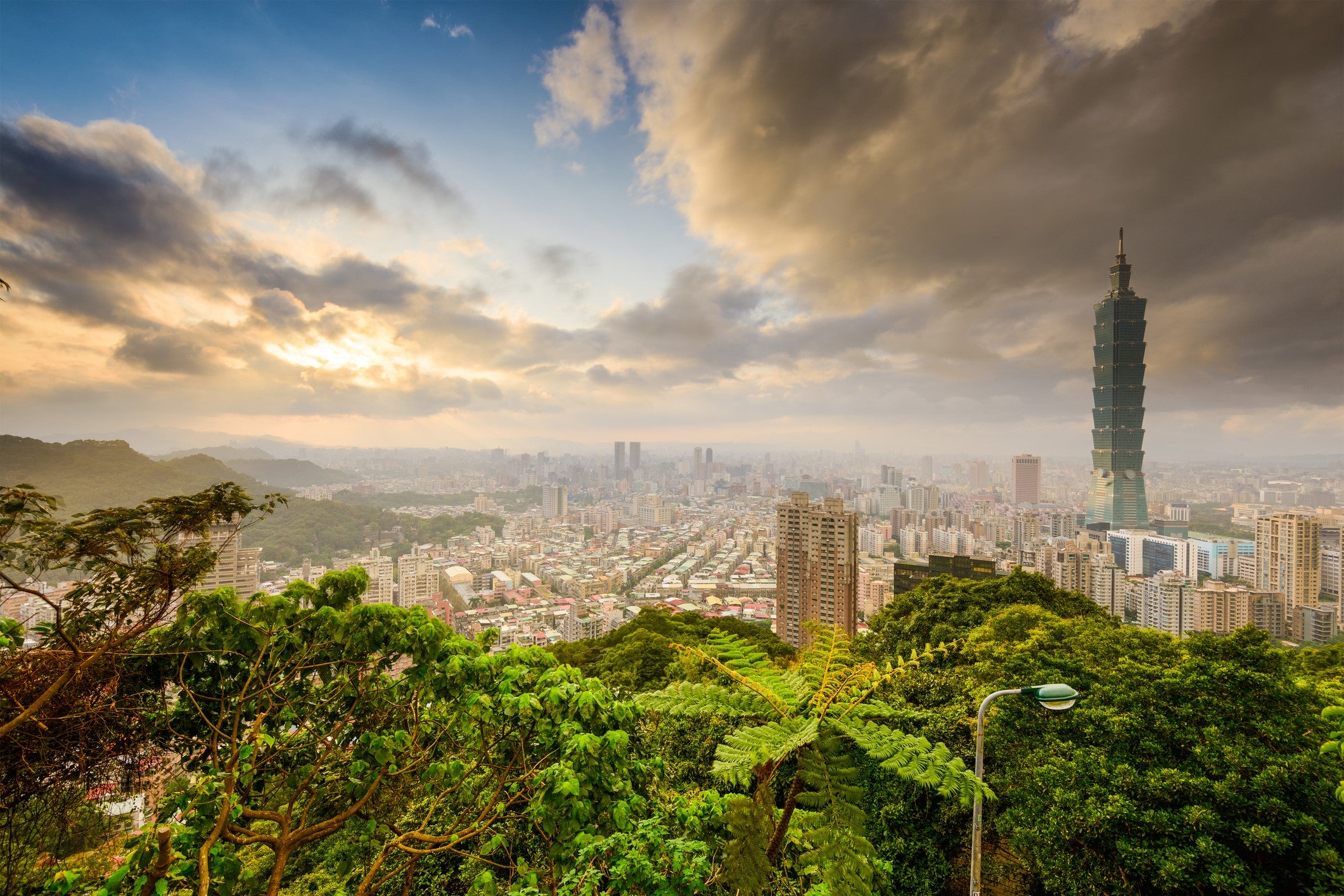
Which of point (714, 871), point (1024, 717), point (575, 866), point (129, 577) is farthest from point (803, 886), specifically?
point (129, 577)

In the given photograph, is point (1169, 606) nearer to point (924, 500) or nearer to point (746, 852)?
point (746, 852)

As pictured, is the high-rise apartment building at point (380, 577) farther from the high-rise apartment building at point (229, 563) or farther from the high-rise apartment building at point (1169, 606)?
the high-rise apartment building at point (1169, 606)

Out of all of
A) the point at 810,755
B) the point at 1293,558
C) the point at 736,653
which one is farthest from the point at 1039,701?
the point at 1293,558

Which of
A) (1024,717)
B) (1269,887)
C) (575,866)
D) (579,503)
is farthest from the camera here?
(579,503)

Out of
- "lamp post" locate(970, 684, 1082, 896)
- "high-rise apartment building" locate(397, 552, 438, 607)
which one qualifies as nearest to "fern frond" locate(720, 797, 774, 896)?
"lamp post" locate(970, 684, 1082, 896)

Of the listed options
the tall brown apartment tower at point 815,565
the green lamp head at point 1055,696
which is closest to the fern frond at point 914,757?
the green lamp head at point 1055,696

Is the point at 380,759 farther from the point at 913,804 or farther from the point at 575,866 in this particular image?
the point at 913,804
